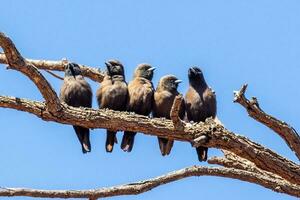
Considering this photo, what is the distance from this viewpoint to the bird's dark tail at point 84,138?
33.1ft

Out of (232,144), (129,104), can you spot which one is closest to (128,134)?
(129,104)

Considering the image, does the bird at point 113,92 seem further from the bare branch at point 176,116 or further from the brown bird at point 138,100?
the bare branch at point 176,116

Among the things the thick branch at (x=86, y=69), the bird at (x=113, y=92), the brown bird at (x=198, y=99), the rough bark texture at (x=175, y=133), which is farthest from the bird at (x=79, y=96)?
the brown bird at (x=198, y=99)

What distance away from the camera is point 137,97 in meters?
10.3

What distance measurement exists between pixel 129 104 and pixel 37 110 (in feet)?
6.11

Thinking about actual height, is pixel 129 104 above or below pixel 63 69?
below

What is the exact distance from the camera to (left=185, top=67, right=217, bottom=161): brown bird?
34.1 ft

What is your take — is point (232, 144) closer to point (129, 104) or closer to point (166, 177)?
point (166, 177)

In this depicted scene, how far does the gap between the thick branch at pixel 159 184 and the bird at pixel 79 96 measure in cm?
212

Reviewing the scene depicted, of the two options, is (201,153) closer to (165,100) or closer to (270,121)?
(165,100)

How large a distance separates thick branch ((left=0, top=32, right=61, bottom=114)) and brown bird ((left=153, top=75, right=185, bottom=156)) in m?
1.99

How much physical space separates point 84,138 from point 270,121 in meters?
2.84

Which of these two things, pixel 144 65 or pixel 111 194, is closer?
pixel 111 194

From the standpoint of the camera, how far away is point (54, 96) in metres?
8.52
